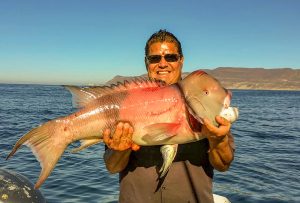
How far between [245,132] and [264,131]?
6.09ft

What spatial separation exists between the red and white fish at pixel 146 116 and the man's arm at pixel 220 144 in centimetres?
11

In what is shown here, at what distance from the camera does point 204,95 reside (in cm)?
400

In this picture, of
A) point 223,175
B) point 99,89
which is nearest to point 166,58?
point 99,89

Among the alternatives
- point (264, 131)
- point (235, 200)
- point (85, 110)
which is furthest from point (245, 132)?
point (85, 110)

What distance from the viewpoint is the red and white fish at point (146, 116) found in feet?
12.9

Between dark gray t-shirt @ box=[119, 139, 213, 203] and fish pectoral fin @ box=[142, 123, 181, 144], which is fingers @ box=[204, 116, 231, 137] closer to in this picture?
fish pectoral fin @ box=[142, 123, 181, 144]

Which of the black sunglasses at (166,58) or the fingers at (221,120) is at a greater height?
the black sunglasses at (166,58)

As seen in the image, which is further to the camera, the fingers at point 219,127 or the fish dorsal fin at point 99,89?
the fish dorsal fin at point 99,89

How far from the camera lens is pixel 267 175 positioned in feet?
42.6

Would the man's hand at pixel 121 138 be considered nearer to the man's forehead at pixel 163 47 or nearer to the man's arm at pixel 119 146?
the man's arm at pixel 119 146

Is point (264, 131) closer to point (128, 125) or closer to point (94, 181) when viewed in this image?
point (94, 181)

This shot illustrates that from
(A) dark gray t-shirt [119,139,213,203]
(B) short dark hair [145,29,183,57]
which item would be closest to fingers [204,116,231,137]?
(A) dark gray t-shirt [119,139,213,203]

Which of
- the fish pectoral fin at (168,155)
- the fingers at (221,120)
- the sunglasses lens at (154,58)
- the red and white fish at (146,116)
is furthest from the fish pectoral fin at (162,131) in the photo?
the sunglasses lens at (154,58)

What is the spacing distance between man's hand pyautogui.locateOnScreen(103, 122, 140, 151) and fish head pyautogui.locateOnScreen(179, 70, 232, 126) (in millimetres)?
713
